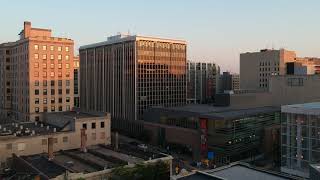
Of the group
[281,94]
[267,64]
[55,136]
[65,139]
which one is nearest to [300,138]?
[65,139]

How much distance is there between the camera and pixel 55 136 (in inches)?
3250

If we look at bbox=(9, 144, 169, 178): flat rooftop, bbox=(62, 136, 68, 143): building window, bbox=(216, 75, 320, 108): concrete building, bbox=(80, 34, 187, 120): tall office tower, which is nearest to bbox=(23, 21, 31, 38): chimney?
bbox=(80, 34, 187, 120): tall office tower

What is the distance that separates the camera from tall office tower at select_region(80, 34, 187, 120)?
13725 cm

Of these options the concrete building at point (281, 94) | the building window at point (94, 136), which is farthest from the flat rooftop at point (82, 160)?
the concrete building at point (281, 94)

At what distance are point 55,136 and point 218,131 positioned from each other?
4342 centimetres

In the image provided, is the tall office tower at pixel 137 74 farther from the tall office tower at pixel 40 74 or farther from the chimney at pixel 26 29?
the chimney at pixel 26 29

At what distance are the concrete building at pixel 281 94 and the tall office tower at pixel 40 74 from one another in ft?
182

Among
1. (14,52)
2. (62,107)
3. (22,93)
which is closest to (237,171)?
(62,107)

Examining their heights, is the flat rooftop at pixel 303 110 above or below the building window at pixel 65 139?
above

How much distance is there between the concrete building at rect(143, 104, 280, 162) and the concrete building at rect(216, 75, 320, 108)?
14.2m

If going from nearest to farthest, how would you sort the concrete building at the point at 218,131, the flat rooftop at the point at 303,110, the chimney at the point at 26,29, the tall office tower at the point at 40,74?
the flat rooftop at the point at 303,110 < the concrete building at the point at 218,131 < the tall office tower at the point at 40,74 < the chimney at the point at 26,29

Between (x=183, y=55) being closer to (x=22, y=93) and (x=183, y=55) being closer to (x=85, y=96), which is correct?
(x=85, y=96)

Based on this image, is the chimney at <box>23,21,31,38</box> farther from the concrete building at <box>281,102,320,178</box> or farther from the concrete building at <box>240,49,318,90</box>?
the concrete building at <box>240,49,318,90</box>

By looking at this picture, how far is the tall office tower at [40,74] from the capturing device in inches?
4498
